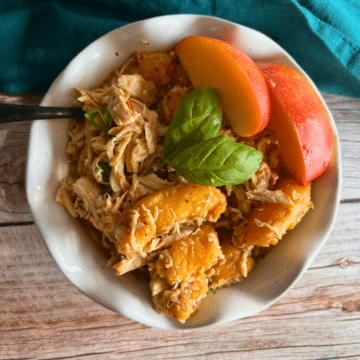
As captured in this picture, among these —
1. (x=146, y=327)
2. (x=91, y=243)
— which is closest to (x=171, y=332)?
(x=146, y=327)

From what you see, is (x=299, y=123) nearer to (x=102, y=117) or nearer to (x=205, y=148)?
(x=205, y=148)

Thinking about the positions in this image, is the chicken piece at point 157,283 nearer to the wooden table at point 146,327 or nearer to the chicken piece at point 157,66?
the wooden table at point 146,327

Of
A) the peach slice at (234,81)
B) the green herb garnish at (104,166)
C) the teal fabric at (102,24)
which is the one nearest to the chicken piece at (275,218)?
the peach slice at (234,81)

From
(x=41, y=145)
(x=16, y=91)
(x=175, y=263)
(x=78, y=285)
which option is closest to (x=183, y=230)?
(x=175, y=263)

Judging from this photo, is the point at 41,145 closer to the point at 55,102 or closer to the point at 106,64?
the point at 55,102

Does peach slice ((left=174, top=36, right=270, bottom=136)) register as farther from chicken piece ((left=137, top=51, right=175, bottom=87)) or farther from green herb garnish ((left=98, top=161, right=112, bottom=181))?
green herb garnish ((left=98, top=161, right=112, bottom=181))
